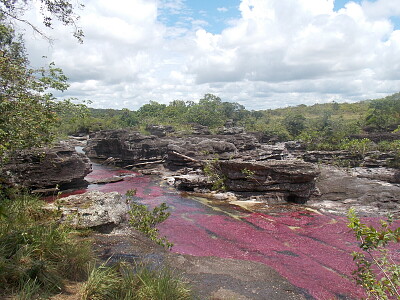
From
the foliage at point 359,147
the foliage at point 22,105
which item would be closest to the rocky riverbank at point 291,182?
the foliage at point 359,147

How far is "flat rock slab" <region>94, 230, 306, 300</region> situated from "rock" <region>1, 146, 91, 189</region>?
12.4 meters

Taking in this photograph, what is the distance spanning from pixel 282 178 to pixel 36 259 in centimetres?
1966

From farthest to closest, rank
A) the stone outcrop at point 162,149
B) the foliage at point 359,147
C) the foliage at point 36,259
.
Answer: the foliage at point 359,147 < the stone outcrop at point 162,149 < the foliage at point 36,259

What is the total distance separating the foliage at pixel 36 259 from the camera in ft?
17.7

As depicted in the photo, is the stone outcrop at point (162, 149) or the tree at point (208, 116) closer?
the stone outcrop at point (162, 149)

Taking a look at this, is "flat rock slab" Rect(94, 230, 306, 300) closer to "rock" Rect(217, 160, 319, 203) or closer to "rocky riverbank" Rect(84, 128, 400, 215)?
"rocky riverbank" Rect(84, 128, 400, 215)

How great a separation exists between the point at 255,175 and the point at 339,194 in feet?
22.8

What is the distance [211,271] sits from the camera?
8742 millimetres

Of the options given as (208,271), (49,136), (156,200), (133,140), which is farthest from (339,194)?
(133,140)

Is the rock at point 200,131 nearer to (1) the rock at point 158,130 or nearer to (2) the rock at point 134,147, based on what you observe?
(1) the rock at point 158,130

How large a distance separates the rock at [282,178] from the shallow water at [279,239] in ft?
4.91

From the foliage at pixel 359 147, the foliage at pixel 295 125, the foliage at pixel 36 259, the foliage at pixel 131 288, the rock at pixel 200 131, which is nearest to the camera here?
the foliage at pixel 36 259

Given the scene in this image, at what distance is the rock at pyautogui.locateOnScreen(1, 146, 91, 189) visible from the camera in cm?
2170

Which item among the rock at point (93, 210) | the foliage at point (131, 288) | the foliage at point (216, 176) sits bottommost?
the foliage at point (216, 176)
